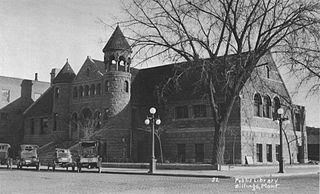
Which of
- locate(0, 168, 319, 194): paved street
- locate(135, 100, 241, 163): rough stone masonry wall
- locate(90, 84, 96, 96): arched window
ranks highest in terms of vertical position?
locate(90, 84, 96, 96): arched window

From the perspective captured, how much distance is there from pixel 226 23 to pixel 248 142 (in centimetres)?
1488

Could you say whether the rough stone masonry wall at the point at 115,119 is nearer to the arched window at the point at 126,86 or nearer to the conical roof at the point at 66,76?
the arched window at the point at 126,86

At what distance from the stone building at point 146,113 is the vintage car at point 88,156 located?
10.1 meters

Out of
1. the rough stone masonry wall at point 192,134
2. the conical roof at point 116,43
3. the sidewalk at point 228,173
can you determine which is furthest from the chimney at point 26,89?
the sidewalk at point 228,173

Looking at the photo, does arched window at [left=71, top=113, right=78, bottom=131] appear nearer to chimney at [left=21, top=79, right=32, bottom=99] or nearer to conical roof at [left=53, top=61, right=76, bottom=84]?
conical roof at [left=53, top=61, right=76, bottom=84]

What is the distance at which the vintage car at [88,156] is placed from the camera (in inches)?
1275

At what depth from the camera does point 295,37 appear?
2783cm

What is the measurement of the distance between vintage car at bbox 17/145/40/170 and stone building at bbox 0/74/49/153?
22551 millimetres

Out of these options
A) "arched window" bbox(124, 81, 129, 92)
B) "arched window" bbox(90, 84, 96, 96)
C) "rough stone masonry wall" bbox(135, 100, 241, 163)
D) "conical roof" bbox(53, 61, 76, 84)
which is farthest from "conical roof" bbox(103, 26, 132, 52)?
"conical roof" bbox(53, 61, 76, 84)

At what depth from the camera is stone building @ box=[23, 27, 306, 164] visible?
1623 inches

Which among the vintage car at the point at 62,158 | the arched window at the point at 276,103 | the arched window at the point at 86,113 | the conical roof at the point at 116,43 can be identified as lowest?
the vintage car at the point at 62,158

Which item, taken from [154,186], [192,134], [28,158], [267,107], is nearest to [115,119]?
[192,134]

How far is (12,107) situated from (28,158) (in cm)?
2725

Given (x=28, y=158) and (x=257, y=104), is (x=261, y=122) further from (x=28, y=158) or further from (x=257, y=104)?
(x=28, y=158)
